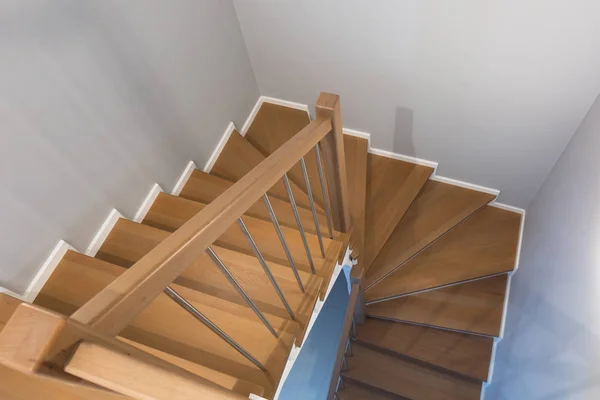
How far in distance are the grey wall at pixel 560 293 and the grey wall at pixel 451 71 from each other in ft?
0.73

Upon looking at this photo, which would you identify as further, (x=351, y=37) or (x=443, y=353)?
(x=443, y=353)

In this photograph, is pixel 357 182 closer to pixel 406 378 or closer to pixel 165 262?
pixel 406 378

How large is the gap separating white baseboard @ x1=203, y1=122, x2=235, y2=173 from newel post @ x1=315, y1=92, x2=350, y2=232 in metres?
1.39

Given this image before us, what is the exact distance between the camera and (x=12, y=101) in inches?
67.6

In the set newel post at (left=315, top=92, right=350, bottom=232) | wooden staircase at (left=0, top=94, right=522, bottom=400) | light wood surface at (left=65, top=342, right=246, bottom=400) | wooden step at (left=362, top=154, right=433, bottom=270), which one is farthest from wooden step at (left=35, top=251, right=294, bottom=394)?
wooden step at (left=362, top=154, right=433, bottom=270)

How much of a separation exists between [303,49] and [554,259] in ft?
6.98

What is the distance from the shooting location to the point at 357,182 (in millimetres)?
3393

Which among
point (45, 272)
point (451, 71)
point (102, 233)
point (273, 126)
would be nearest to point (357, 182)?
point (273, 126)

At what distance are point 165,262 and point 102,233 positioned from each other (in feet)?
5.49

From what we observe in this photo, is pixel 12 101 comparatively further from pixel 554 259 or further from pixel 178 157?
pixel 554 259

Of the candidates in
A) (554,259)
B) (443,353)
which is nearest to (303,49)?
(554,259)

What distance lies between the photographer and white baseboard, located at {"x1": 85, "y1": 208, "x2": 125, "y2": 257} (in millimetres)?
2402

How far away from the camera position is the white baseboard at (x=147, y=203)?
2699mm

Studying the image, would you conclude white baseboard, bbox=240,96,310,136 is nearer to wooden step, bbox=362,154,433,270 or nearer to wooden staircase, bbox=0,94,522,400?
wooden staircase, bbox=0,94,522,400
